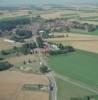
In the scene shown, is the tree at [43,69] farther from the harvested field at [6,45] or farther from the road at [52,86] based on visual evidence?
the harvested field at [6,45]

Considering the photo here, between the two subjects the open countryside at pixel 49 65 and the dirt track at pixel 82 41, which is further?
the dirt track at pixel 82 41

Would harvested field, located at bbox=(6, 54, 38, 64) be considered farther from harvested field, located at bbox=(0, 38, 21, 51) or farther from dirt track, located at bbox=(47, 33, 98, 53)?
dirt track, located at bbox=(47, 33, 98, 53)

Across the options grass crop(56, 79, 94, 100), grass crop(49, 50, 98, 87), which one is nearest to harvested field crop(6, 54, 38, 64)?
grass crop(49, 50, 98, 87)

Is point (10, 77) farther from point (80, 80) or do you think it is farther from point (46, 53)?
point (46, 53)

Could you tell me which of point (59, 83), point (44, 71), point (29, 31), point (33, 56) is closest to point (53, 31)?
point (29, 31)

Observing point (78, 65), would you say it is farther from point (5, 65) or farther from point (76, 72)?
point (5, 65)

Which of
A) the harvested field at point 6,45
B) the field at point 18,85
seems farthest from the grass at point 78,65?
the harvested field at point 6,45

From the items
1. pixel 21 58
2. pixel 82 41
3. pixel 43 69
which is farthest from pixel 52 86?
pixel 82 41
